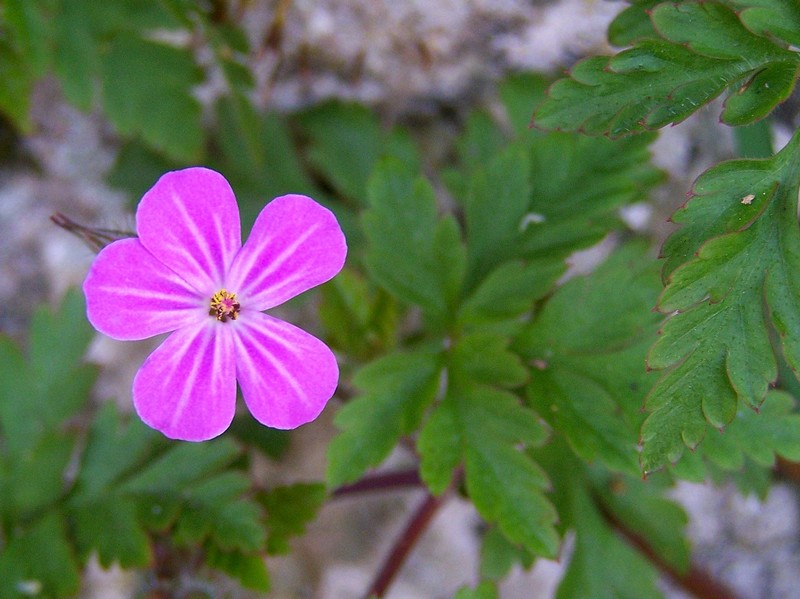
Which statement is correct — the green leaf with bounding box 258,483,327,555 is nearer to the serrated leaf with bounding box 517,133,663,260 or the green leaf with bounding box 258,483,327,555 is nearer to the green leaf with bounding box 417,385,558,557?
the green leaf with bounding box 417,385,558,557

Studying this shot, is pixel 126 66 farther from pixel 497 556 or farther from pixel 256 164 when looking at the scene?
pixel 497 556

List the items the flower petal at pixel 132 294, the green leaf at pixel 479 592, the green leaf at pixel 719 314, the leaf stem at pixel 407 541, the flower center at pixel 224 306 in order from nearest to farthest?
the flower petal at pixel 132 294 → the green leaf at pixel 719 314 → the flower center at pixel 224 306 → the green leaf at pixel 479 592 → the leaf stem at pixel 407 541

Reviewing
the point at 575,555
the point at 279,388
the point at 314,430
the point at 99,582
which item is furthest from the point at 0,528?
the point at 575,555

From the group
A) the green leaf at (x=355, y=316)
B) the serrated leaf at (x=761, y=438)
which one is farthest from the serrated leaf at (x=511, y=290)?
the serrated leaf at (x=761, y=438)

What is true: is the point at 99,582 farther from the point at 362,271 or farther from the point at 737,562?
the point at 737,562

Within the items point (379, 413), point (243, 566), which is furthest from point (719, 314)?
point (243, 566)

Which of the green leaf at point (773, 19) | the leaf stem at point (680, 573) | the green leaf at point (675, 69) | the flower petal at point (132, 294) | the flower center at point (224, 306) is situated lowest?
the leaf stem at point (680, 573)

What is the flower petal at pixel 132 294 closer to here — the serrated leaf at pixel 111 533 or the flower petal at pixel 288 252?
the flower petal at pixel 288 252
